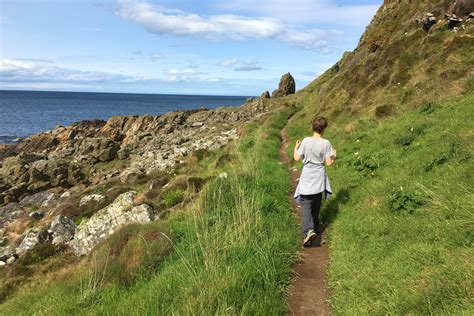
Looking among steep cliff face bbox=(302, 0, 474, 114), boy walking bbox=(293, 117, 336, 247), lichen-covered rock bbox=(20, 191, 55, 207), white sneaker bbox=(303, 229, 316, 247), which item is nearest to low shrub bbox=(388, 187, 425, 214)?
boy walking bbox=(293, 117, 336, 247)

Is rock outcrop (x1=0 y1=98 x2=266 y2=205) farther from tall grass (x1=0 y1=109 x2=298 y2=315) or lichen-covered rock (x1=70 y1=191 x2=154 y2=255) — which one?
tall grass (x1=0 y1=109 x2=298 y2=315)

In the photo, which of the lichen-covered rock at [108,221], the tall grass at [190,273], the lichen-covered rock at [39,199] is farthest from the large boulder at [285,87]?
the tall grass at [190,273]

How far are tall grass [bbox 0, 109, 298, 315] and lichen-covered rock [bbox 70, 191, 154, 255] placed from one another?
162 inches

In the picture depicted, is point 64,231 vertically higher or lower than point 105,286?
lower

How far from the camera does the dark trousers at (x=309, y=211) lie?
31.6 ft

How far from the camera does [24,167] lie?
45.3m

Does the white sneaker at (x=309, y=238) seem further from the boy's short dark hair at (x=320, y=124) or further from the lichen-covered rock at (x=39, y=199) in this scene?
the lichen-covered rock at (x=39, y=199)

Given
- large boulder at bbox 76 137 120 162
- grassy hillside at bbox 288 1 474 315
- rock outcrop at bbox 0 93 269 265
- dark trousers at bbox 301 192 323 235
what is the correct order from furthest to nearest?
1. large boulder at bbox 76 137 120 162
2. rock outcrop at bbox 0 93 269 265
3. dark trousers at bbox 301 192 323 235
4. grassy hillside at bbox 288 1 474 315

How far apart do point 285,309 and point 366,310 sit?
1311mm

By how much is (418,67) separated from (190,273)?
22798 mm

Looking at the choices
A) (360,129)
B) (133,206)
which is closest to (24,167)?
(133,206)

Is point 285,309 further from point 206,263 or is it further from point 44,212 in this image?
point 44,212

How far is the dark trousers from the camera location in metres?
9.62

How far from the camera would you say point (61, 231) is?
1889cm
